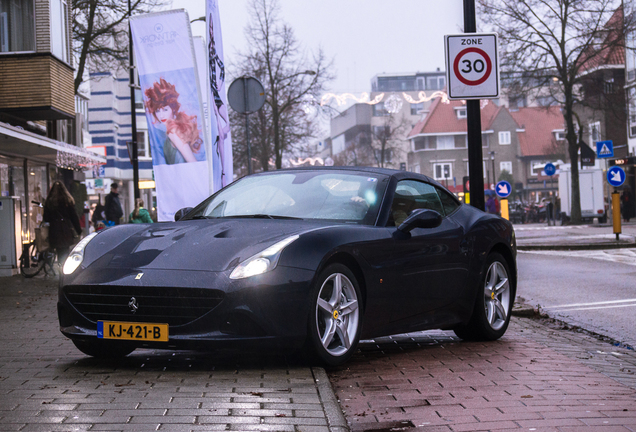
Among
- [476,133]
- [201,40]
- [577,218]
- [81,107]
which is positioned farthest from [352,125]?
[476,133]

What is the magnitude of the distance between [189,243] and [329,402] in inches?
64.3

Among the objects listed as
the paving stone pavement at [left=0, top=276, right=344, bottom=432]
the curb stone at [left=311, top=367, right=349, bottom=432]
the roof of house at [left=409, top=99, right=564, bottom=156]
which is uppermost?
the roof of house at [left=409, top=99, right=564, bottom=156]

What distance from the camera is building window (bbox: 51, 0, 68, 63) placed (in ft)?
69.5

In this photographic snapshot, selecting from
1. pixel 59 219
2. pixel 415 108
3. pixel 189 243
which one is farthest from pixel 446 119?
pixel 189 243

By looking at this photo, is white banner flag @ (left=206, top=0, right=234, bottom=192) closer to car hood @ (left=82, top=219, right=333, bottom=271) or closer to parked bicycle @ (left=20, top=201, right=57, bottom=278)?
parked bicycle @ (left=20, top=201, right=57, bottom=278)

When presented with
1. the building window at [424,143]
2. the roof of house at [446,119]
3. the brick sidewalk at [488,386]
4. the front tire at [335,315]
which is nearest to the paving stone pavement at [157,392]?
the front tire at [335,315]

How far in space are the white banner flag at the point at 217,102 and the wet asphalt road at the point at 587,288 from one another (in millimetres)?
5276

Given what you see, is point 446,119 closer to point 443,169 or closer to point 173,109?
point 443,169

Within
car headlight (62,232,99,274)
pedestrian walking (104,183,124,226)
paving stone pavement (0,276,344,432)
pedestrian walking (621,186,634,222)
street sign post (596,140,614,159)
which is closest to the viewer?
paving stone pavement (0,276,344,432)

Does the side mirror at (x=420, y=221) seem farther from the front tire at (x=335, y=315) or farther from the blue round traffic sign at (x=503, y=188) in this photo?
the blue round traffic sign at (x=503, y=188)

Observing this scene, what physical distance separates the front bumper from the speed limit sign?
17.4ft

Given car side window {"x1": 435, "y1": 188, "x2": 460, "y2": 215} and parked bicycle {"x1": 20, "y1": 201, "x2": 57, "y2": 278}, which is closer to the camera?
car side window {"x1": 435, "y1": 188, "x2": 460, "y2": 215}

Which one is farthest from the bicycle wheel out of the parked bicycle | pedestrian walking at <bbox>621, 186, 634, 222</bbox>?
pedestrian walking at <bbox>621, 186, 634, 222</bbox>

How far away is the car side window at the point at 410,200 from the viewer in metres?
6.64
